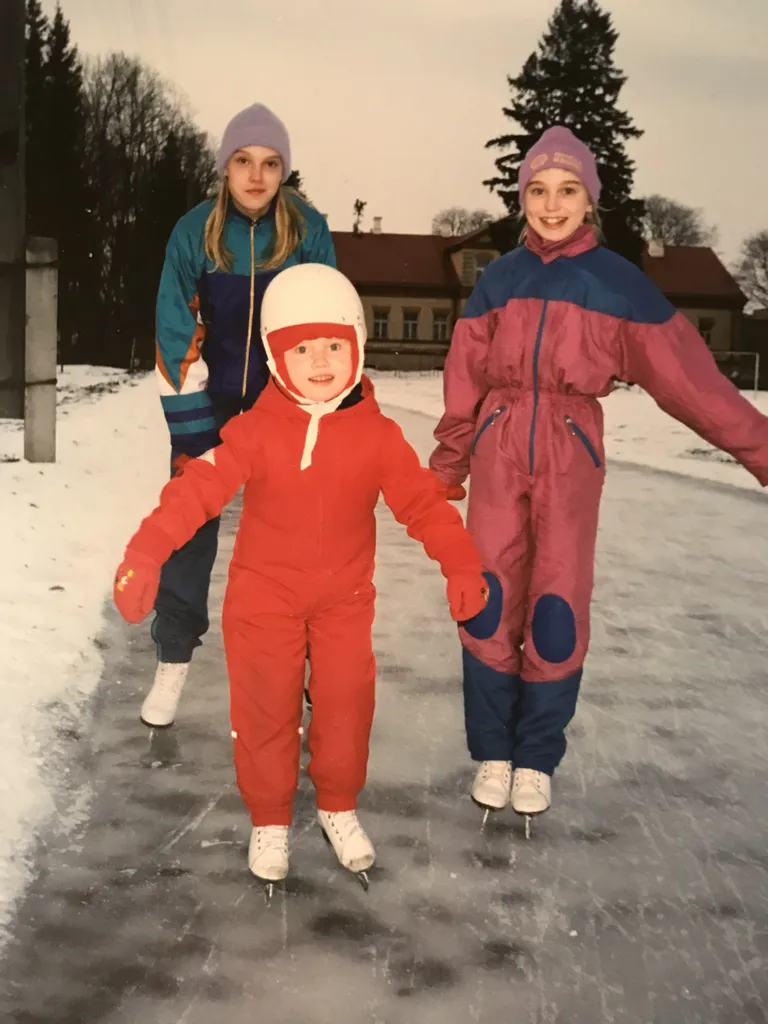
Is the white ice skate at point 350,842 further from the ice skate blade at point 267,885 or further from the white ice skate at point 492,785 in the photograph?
the white ice skate at point 492,785

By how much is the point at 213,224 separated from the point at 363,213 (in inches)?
89.9

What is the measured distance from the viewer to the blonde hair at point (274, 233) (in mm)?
2127

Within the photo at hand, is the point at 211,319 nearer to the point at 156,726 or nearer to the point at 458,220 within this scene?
the point at 156,726

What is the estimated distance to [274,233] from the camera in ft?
7.11

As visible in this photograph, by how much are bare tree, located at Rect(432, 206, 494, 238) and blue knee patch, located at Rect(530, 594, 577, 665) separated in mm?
3061

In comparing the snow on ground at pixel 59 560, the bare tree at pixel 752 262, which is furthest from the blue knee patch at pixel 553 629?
the bare tree at pixel 752 262

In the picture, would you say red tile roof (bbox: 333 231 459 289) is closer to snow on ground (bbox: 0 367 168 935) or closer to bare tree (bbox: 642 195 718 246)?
bare tree (bbox: 642 195 718 246)

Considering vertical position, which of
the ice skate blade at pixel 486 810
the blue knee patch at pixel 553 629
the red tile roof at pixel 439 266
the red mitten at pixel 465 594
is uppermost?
the red tile roof at pixel 439 266

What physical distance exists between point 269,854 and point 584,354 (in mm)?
1124

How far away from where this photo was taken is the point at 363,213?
429 centimetres

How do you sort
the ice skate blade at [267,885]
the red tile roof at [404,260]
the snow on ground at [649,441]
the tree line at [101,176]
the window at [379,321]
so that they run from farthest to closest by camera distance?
the snow on ground at [649,441], the red tile roof at [404,260], the tree line at [101,176], the window at [379,321], the ice skate blade at [267,885]

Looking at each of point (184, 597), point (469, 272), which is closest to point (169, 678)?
point (184, 597)

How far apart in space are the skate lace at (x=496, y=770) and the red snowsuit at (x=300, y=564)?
395 millimetres

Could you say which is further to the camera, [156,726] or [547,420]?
[156,726]
